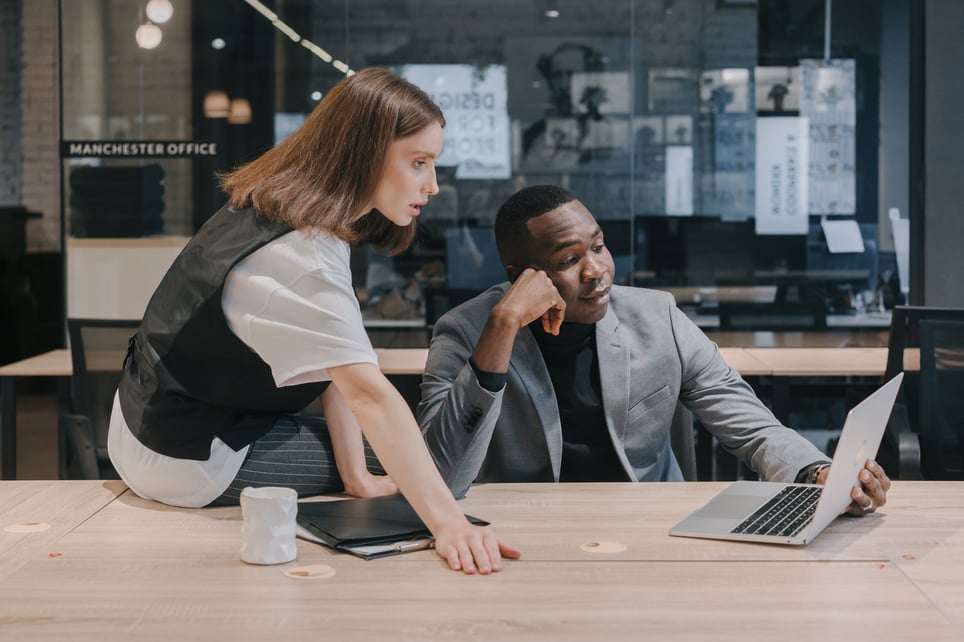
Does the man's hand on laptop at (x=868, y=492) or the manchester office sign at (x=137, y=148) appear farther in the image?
the manchester office sign at (x=137, y=148)

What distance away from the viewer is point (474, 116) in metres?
5.86

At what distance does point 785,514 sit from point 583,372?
0.72 meters

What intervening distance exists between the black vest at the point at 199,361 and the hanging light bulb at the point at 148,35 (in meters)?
4.38

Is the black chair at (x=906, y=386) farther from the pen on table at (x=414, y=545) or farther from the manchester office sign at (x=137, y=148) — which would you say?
the manchester office sign at (x=137, y=148)

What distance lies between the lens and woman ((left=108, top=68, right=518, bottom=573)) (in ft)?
5.55

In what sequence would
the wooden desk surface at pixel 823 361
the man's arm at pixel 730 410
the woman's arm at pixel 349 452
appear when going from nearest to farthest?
the woman's arm at pixel 349 452 < the man's arm at pixel 730 410 < the wooden desk surface at pixel 823 361

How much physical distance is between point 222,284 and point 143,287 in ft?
14.2

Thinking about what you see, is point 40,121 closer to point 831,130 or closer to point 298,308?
point 831,130

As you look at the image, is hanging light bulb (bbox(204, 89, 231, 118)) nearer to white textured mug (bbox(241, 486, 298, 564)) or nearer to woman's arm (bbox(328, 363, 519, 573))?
woman's arm (bbox(328, 363, 519, 573))

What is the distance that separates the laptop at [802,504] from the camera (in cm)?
162

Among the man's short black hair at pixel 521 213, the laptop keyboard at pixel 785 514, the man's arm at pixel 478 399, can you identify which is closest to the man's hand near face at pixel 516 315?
the man's arm at pixel 478 399

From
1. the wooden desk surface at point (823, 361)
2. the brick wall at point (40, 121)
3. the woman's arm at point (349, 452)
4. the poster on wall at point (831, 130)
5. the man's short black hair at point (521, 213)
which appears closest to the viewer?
the woman's arm at point (349, 452)

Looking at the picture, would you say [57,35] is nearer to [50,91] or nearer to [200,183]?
[50,91]

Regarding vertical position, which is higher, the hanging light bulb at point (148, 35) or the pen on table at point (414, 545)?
the hanging light bulb at point (148, 35)
